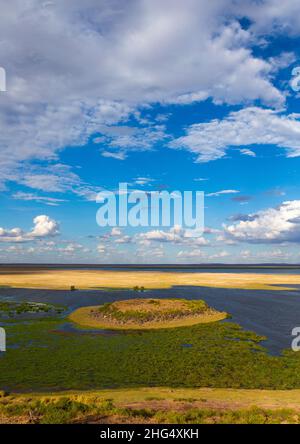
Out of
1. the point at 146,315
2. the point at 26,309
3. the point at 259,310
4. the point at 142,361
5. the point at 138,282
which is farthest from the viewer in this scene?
the point at 138,282

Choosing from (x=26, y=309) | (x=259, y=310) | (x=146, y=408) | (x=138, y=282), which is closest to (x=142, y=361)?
(x=146, y=408)


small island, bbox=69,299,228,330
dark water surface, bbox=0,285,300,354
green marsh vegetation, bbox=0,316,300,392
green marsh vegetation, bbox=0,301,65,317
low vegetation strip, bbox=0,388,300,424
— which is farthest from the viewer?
green marsh vegetation, bbox=0,301,65,317

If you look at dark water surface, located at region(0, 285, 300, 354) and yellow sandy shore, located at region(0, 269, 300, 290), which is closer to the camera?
dark water surface, located at region(0, 285, 300, 354)

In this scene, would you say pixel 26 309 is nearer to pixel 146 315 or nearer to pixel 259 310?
pixel 146 315

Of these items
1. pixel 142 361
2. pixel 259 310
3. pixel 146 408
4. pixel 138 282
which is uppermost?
pixel 146 408

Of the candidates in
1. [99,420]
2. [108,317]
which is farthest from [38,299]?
[99,420]

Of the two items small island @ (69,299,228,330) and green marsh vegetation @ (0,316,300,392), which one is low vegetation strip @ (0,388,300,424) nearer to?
green marsh vegetation @ (0,316,300,392)

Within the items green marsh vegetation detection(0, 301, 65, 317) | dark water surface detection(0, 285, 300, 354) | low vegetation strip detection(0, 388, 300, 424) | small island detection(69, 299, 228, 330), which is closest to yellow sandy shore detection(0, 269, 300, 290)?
dark water surface detection(0, 285, 300, 354)
